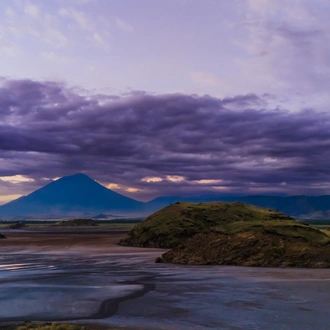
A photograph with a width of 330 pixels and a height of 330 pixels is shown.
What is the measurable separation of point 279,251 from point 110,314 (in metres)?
17.0

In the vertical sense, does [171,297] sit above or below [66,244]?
below

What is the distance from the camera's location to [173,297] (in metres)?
17.3

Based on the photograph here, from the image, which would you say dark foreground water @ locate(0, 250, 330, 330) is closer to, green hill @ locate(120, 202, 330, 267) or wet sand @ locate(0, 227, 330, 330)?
wet sand @ locate(0, 227, 330, 330)

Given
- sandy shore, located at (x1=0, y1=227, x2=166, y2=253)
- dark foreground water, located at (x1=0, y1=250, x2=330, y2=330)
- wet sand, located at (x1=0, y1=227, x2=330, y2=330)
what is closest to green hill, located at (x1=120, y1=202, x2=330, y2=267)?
wet sand, located at (x1=0, y1=227, x2=330, y2=330)

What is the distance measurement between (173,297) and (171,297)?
0.08 meters

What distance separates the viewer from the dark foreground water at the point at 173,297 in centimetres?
1362

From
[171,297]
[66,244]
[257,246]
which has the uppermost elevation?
[257,246]

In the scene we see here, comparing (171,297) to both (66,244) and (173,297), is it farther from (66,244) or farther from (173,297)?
(66,244)

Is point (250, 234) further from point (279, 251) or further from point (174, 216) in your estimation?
point (174, 216)

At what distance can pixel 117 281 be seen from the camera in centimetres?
2202

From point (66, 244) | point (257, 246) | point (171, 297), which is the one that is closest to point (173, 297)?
point (171, 297)

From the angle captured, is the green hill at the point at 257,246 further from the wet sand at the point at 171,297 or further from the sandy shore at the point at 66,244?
the sandy shore at the point at 66,244

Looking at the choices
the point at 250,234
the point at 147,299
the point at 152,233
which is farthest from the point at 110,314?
the point at 152,233

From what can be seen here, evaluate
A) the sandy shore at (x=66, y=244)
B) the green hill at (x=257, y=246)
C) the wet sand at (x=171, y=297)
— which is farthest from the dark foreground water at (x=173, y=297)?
the sandy shore at (x=66, y=244)
